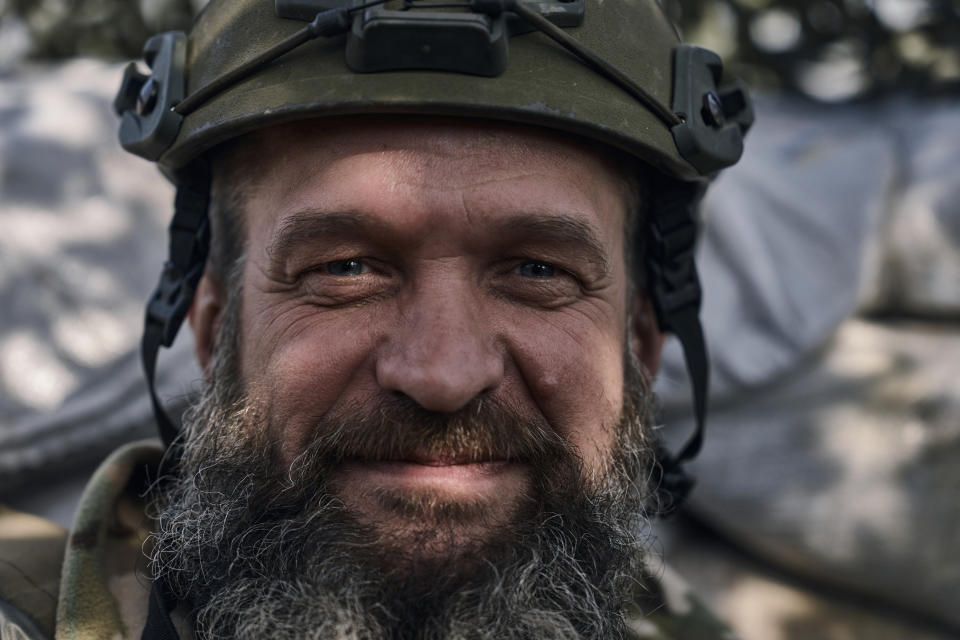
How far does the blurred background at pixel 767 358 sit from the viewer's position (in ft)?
10.7

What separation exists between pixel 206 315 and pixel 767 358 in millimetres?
2268

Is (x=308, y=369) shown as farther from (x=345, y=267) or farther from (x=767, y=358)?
(x=767, y=358)

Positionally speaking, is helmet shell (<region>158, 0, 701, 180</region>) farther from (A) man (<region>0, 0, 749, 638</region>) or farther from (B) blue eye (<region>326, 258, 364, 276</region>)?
(B) blue eye (<region>326, 258, 364, 276</region>)

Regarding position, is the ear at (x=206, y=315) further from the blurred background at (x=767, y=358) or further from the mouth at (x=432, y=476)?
the blurred background at (x=767, y=358)

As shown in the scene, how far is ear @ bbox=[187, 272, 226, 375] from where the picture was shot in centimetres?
212

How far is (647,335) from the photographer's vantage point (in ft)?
7.58

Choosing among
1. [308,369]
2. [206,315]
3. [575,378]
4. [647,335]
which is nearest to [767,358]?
[647,335]

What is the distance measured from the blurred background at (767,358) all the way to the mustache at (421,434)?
1.76 metres

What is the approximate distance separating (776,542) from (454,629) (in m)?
2.30

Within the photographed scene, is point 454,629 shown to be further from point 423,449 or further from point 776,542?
point 776,542

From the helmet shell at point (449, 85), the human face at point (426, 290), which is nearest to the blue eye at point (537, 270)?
the human face at point (426, 290)

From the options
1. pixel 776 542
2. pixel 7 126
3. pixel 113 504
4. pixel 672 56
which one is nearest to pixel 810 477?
pixel 776 542

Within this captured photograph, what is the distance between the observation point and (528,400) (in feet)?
5.73

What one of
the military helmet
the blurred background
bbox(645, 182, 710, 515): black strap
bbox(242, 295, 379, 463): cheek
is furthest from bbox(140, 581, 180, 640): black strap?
the blurred background
